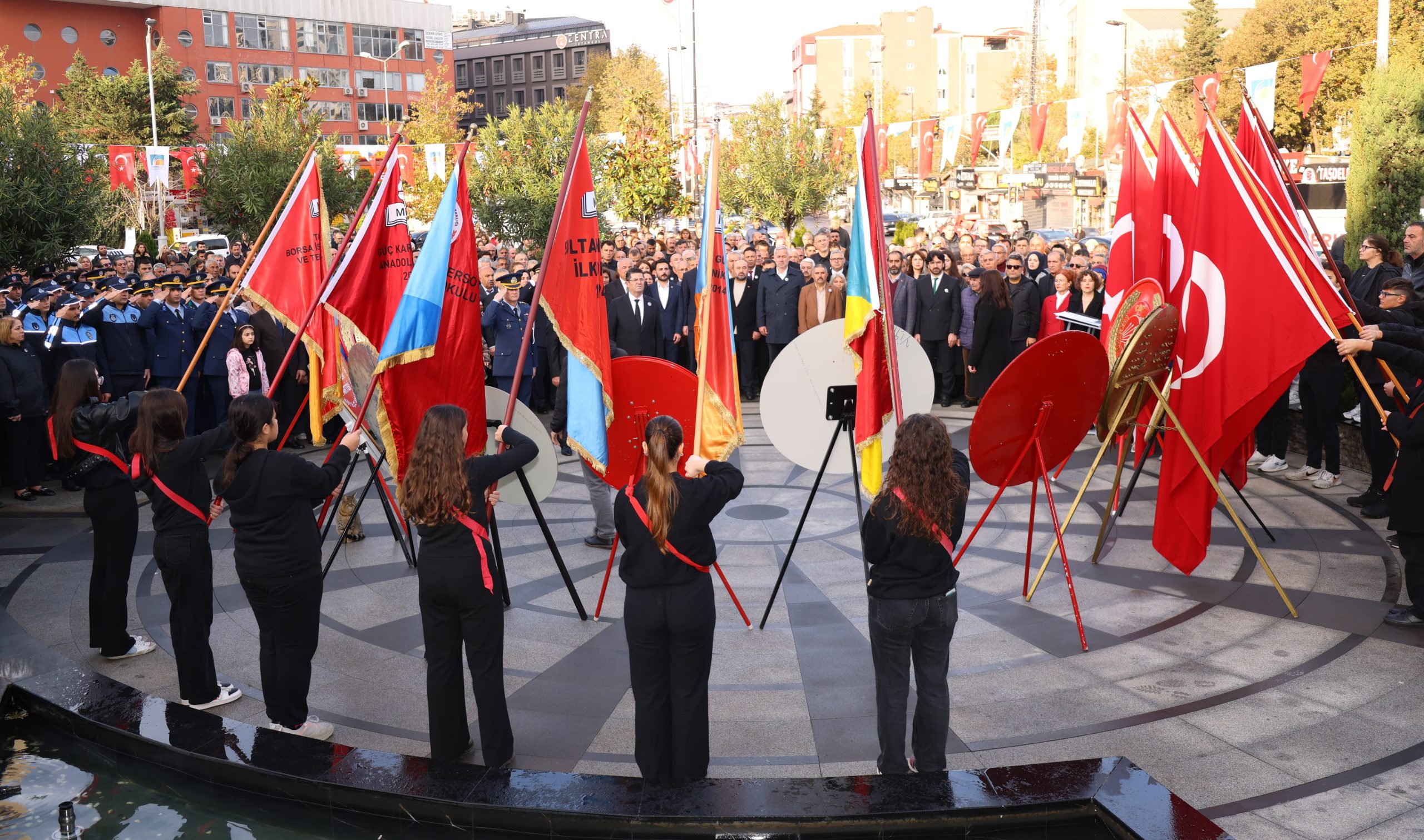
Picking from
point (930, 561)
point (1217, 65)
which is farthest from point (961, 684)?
point (1217, 65)

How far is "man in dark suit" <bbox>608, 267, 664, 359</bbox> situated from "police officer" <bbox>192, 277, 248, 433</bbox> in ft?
15.1

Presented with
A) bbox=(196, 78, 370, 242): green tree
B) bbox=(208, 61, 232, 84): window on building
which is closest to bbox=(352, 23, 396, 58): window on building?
bbox=(208, 61, 232, 84): window on building

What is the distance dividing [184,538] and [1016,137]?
66.9 m

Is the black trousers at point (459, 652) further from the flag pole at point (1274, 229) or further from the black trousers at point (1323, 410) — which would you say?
the black trousers at point (1323, 410)

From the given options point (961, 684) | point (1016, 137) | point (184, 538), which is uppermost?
point (1016, 137)

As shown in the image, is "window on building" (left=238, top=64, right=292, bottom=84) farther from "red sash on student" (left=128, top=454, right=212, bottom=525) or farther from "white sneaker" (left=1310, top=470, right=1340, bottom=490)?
"red sash on student" (left=128, top=454, right=212, bottom=525)

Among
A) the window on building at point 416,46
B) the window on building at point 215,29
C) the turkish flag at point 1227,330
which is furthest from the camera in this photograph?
the window on building at point 416,46

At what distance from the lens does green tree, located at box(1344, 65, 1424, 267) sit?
13.6 meters

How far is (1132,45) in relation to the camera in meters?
76.9

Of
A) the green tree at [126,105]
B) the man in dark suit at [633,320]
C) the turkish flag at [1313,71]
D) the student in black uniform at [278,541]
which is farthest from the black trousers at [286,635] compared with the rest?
the green tree at [126,105]

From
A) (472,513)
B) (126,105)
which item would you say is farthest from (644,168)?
(126,105)

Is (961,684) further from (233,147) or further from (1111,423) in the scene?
(233,147)

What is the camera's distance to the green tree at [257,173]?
27.6m

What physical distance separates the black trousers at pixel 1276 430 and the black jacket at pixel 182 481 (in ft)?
33.7
